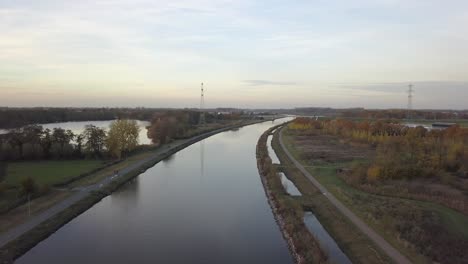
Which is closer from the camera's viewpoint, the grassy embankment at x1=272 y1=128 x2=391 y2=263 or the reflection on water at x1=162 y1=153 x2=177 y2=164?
the grassy embankment at x1=272 y1=128 x2=391 y2=263

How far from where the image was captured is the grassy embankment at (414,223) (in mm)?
11578

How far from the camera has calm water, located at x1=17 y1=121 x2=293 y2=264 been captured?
40.7 ft

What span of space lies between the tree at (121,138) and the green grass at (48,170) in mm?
1992

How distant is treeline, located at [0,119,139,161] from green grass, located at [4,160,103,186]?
3.71ft

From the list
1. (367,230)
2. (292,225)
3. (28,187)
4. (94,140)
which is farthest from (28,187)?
(367,230)

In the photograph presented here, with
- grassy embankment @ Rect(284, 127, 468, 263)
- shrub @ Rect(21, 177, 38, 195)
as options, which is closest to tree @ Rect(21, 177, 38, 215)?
shrub @ Rect(21, 177, 38, 195)

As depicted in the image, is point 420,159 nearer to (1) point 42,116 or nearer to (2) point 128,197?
(2) point 128,197

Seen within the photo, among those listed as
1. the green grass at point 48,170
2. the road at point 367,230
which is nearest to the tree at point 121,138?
the green grass at point 48,170

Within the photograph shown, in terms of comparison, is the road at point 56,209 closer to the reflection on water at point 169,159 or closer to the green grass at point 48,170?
the green grass at point 48,170

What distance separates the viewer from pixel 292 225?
47.0 ft

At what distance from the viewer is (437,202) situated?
1750 cm

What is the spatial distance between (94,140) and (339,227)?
76.8 feet

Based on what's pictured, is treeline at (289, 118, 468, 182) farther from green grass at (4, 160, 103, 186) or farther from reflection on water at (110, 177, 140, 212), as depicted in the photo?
green grass at (4, 160, 103, 186)

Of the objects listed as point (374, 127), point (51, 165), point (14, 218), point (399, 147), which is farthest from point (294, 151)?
point (14, 218)
